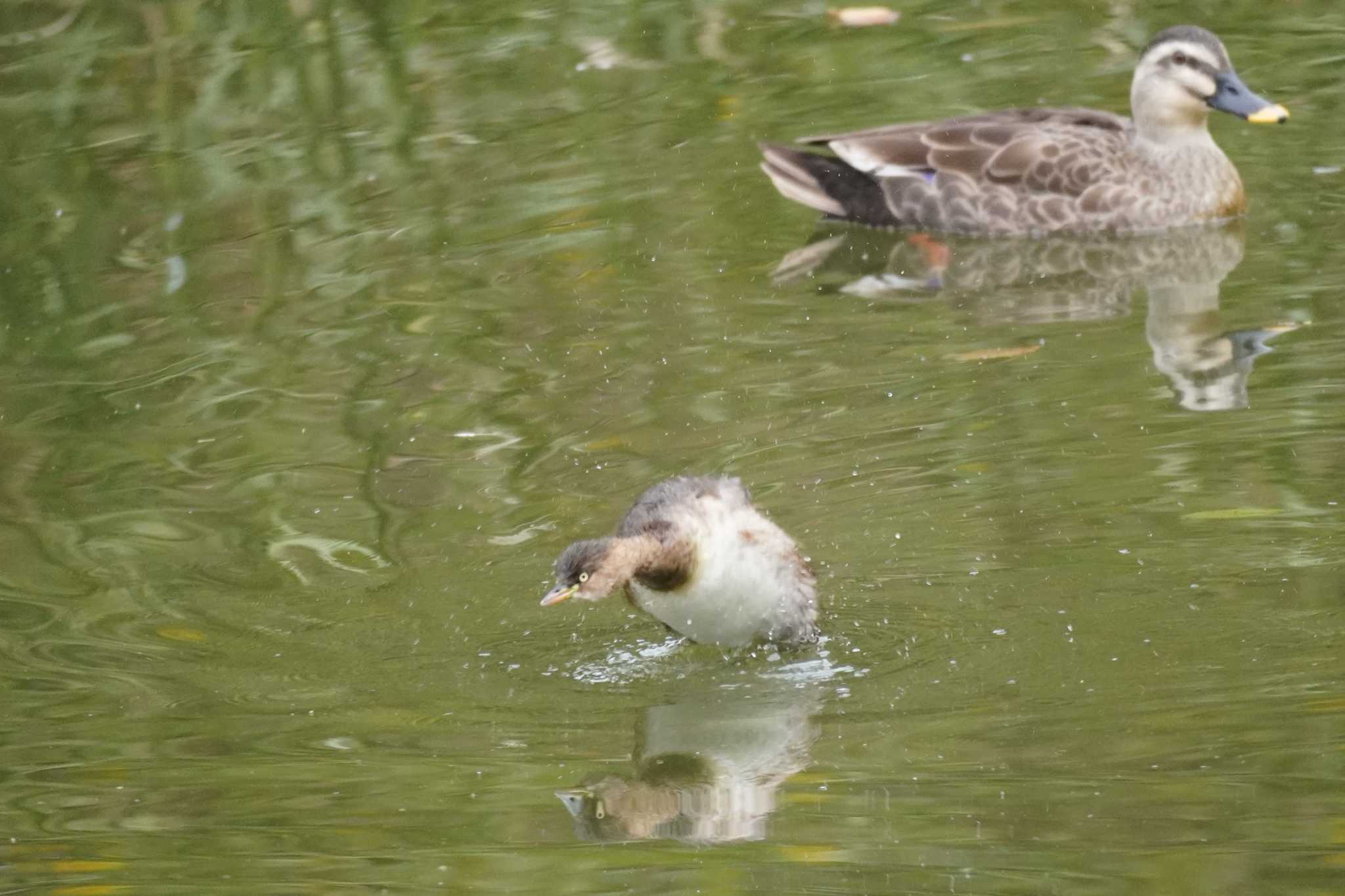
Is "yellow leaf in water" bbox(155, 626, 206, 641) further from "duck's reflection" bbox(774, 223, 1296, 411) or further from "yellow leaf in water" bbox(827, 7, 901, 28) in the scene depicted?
"yellow leaf in water" bbox(827, 7, 901, 28)

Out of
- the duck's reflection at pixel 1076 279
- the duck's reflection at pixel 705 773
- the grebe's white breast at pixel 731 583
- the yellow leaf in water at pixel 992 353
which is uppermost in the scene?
the grebe's white breast at pixel 731 583

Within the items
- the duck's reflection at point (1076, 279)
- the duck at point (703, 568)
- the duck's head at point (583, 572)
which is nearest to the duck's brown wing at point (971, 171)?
the duck's reflection at point (1076, 279)

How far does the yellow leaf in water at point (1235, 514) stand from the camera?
7395mm

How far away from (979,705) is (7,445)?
478cm

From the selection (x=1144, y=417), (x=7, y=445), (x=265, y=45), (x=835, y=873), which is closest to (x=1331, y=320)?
(x=1144, y=417)

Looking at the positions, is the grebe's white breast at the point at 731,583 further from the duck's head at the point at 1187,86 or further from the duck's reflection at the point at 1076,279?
the duck's head at the point at 1187,86

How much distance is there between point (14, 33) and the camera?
1526 centimetres

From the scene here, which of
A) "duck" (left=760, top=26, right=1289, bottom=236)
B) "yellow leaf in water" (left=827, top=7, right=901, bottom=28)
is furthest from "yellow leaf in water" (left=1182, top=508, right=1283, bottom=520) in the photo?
"yellow leaf in water" (left=827, top=7, right=901, bottom=28)

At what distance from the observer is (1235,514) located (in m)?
7.43

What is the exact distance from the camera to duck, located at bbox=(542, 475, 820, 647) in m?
6.20

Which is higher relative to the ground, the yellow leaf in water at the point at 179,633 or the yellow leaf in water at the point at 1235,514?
the yellow leaf in water at the point at 179,633

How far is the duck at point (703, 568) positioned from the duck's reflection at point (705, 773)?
0.25m

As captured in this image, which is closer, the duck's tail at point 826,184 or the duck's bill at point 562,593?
the duck's bill at point 562,593

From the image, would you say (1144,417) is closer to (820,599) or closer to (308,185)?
(820,599)
